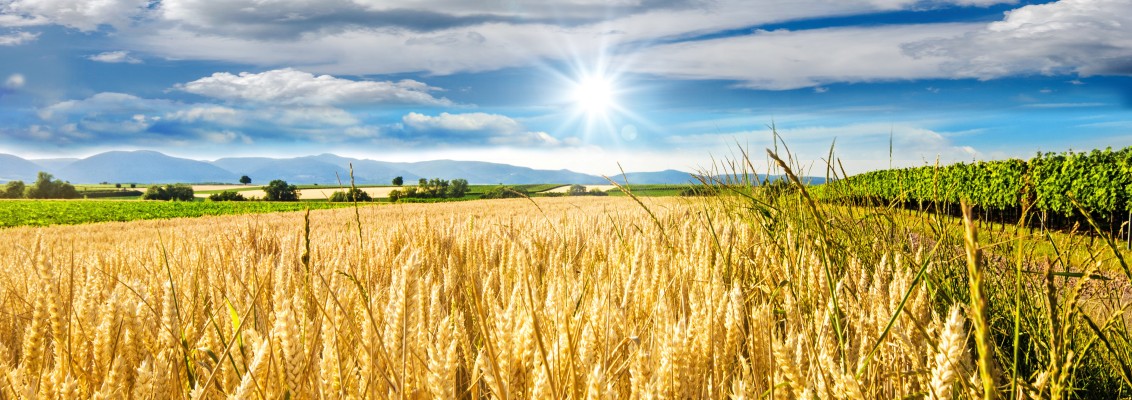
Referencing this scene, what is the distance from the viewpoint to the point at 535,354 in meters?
1.34

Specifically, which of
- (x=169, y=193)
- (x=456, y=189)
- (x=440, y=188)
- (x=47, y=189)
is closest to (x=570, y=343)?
(x=440, y=188)

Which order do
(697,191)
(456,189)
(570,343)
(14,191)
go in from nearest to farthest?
(570,343) → (697,191) → (456,189) → (14,191)

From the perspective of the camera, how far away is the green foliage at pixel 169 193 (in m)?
73.5


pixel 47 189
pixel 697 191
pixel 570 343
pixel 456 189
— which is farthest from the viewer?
pixel 47 189

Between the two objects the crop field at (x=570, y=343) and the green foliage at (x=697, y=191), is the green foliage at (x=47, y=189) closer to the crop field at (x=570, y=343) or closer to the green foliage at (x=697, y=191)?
the green foliage at (x=697, y=191)

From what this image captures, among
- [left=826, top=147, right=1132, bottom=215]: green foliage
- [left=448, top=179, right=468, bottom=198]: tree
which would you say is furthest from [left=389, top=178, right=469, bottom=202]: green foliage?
[left=826, top=147, right=1132, bottom=215]: green foliage

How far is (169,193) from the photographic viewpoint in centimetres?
7556

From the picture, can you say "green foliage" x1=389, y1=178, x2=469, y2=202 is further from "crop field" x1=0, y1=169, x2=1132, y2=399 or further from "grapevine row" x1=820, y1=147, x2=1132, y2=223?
"crop field" x1=0, y1=169, x2=1132, y2=399

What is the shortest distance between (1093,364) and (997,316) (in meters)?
0.57

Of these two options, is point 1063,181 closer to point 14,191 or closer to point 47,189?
point 47,189

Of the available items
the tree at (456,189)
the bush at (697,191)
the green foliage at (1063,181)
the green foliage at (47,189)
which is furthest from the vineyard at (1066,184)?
the green foliage at (47,189)

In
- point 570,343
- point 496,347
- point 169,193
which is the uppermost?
point 570,343

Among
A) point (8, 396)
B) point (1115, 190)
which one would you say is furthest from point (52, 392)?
point (1115, 190)

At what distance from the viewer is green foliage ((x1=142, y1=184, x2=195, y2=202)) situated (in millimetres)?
73531
